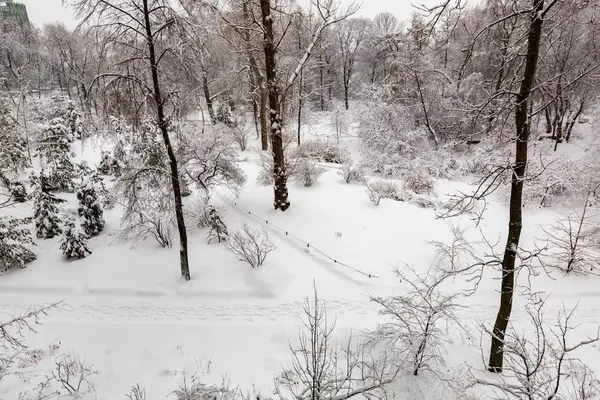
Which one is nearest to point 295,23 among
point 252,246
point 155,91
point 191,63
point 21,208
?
point 191,63

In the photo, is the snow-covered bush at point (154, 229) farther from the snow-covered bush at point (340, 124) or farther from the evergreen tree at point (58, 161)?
the snow-covered bush at point (340, 124)

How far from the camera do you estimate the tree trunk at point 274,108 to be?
9.68m

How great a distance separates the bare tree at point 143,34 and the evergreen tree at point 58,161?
23.1ft

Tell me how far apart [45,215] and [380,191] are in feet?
39.7

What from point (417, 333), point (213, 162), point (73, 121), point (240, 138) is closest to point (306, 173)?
point (213, 162)

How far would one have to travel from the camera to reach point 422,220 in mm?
11016

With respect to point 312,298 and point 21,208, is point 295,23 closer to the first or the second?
point 312,298

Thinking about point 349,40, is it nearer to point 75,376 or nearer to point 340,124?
point 340,124

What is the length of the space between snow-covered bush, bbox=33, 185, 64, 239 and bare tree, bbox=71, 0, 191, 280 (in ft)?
23.6

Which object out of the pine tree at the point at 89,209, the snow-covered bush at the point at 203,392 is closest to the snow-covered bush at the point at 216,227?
the pine tree at the point at 89,209

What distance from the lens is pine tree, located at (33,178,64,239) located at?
12.2 meters

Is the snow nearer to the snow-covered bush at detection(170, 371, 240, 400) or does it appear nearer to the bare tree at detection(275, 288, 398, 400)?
the snow-covered bush at detection(170, 371, 240, 400)

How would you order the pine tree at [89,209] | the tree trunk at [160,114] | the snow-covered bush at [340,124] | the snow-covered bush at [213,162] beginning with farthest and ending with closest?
the snow-covered bush at [340,124]
the pine tree at [89,209]
the snow-covered bush at [213,162]
the tree trunk at [160,114]

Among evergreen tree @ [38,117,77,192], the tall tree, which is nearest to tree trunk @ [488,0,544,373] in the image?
the tall tree
